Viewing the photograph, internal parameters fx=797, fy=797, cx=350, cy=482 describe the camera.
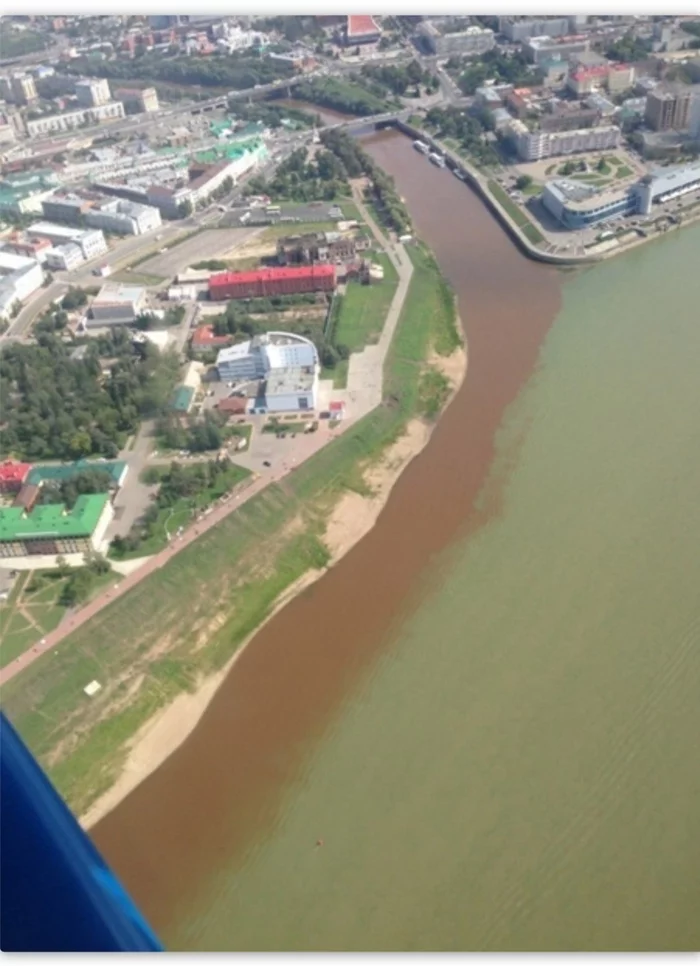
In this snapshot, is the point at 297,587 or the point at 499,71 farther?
the point at 499,71

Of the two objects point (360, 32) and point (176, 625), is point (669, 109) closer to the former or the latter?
point (360, 32)

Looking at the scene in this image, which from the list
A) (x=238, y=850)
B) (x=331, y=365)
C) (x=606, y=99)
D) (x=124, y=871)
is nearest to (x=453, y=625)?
(x=238, y=850)

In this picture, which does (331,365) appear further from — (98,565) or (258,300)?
(98,565)

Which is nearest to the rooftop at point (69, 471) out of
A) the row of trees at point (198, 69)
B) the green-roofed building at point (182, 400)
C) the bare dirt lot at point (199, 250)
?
the green-roofed building at point (182, 400)

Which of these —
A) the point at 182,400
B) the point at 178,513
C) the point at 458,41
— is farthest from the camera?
the point at 458,41

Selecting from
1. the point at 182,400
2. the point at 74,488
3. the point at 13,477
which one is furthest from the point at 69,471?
the point at 182,400

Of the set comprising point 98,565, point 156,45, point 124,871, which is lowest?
point 124,871

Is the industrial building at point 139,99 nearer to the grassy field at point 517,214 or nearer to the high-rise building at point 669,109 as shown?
the grassy field at point 517,214
